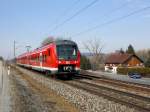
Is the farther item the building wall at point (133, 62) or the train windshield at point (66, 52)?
the building wall at point (133, 62)

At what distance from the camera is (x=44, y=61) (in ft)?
112

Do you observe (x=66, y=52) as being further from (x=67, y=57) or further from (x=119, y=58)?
(x=119, y=58)

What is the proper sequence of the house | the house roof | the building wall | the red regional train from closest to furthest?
the red regional train
the house
the house roof
the building wall

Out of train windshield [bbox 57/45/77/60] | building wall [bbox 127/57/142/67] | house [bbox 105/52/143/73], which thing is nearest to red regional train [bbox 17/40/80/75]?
train windshield [bbox 57/45/77/60]

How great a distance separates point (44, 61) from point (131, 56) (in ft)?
237

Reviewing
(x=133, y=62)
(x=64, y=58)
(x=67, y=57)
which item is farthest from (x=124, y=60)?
(x=64, y=58)

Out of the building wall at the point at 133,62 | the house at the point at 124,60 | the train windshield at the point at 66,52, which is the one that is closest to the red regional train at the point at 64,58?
the train windshield at the point at 66,52

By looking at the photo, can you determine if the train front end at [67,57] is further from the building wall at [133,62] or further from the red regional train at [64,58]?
the building wall at [133,62]

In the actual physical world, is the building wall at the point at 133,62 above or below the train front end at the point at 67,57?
above

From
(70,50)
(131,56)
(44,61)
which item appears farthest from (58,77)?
(131,56)

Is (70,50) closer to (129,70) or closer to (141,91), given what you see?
(141,91)

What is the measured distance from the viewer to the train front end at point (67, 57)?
95.1 ft

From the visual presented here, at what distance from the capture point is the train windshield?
95.9 ft

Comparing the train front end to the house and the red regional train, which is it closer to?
the red regional train
